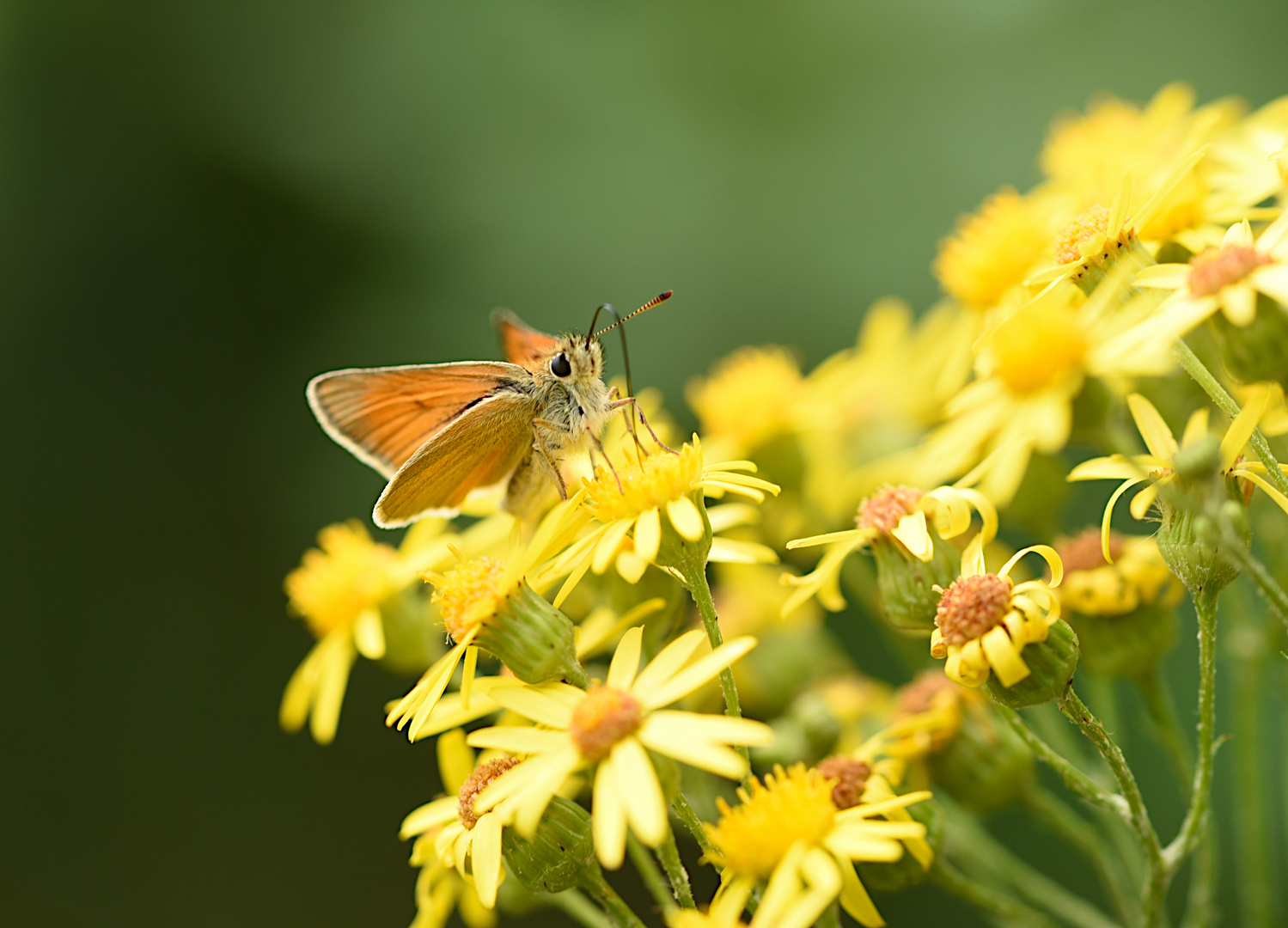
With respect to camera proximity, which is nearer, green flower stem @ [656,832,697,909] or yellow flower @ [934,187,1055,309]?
green flower stem @ [656,832,697,909]

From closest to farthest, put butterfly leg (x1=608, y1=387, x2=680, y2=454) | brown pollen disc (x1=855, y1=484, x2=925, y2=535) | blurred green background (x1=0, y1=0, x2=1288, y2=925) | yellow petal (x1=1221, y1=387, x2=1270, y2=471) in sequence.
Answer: yellow petal (x1=1221, y1=387, x2=1270, y2=471) → brown pollen disc (x1=855, y1=484, x2=925, y2=535) → butterfly leg (x1=608, y1=387, x2=680, y2=454) → blurred green background (x1=0, y1=0, x2=1288, y2=925)

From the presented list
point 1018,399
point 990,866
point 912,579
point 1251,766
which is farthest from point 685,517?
point 1251,766

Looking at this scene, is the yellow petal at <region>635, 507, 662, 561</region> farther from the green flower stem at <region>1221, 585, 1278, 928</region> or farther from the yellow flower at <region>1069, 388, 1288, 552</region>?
the green flower stem at <region>1221, 585, 1278, 928</region>

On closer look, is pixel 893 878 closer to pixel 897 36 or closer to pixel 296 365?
pixel 296 365

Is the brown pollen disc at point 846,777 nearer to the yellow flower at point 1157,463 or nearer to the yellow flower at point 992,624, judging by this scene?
the yellow flower at point 992,624

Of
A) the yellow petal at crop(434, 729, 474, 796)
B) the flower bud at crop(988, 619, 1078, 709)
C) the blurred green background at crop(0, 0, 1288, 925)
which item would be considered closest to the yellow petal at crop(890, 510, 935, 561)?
the flower bud at crop(988, 619, 1078, 709)

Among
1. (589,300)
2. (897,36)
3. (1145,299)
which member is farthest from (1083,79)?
(1145,299)
